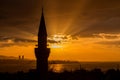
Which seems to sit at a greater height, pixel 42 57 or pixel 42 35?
pixel 42 35

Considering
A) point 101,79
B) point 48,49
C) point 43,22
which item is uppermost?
point 43,22

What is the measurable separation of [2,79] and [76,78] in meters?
23.4

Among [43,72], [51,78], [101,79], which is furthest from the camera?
[51,78]

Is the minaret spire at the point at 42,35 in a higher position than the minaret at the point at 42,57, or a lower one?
higher

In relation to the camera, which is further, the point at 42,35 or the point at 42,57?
the point at 42,35

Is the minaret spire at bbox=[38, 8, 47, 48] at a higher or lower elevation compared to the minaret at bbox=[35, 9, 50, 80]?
higher

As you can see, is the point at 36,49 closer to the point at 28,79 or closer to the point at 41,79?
the point at 41,79

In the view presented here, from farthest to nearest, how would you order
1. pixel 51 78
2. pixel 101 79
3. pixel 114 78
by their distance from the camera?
1. pixel 51 78
2. pixel 101 79
3. pixel 114 78

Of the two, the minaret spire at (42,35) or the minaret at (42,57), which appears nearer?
the minaret at (42,57)

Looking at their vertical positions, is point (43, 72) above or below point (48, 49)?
below

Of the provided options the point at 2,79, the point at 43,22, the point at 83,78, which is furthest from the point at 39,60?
the point at 2,79

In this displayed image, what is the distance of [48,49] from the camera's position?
61594 millimetres

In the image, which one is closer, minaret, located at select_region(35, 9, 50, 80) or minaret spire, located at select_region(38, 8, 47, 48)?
minaret, located at select_region(35, 9, 50, 80)

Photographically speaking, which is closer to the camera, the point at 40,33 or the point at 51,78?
the point at 40,33
